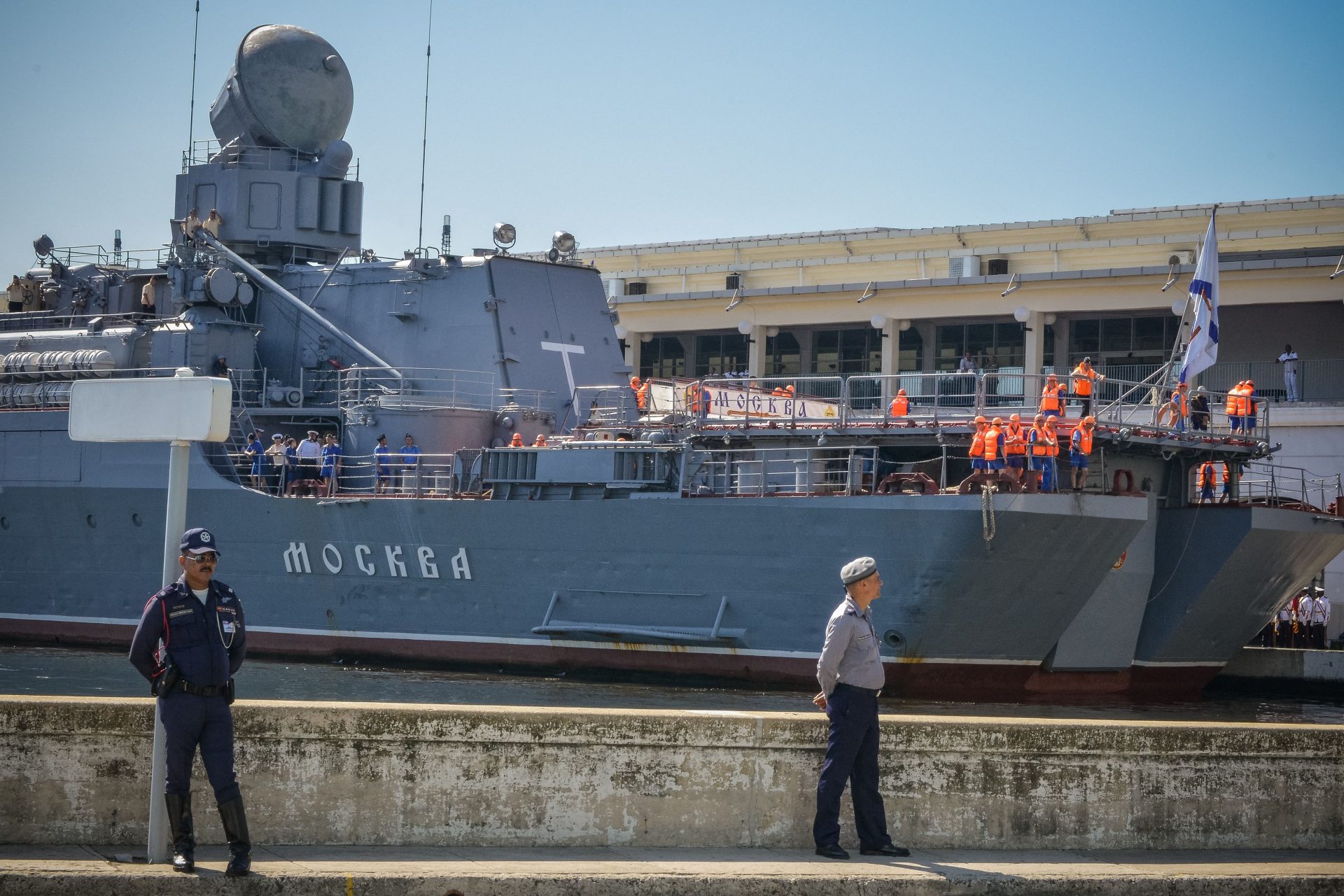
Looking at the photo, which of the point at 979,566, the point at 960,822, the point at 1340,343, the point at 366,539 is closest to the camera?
the point at 960,822

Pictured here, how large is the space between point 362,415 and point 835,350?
60.9 ft

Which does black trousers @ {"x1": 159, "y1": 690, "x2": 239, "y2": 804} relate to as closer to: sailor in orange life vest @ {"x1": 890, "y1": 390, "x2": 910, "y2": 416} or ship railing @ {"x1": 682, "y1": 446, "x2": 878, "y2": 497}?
ship railing @ {"x1": 682, "y1": 446, "x2": 878, "y2": 497}

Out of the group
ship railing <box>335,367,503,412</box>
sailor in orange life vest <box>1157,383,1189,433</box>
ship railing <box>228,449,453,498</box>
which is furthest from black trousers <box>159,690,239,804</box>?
ship railing <box>335,367,503,412</box>

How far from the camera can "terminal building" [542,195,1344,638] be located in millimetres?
33531

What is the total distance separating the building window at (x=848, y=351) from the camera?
3959cm

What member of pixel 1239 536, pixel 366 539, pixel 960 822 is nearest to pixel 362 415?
pixel 366 539

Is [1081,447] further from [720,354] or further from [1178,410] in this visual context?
[720,354]

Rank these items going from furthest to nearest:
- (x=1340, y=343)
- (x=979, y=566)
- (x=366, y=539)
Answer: (x=1340, y=343), (x=366, y=539), (x=979, y=566)

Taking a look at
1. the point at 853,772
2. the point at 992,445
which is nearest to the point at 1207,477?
the point at 992,445

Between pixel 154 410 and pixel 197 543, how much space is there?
2.22 feet

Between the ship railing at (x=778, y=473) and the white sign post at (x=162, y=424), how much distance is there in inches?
514

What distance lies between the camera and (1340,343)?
112 feet

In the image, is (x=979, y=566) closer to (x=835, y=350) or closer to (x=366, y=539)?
(x=366, y=539)

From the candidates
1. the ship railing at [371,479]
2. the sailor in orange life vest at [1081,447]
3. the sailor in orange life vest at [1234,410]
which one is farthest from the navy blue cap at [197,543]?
the sailor in orange life vest at [1234,410]
